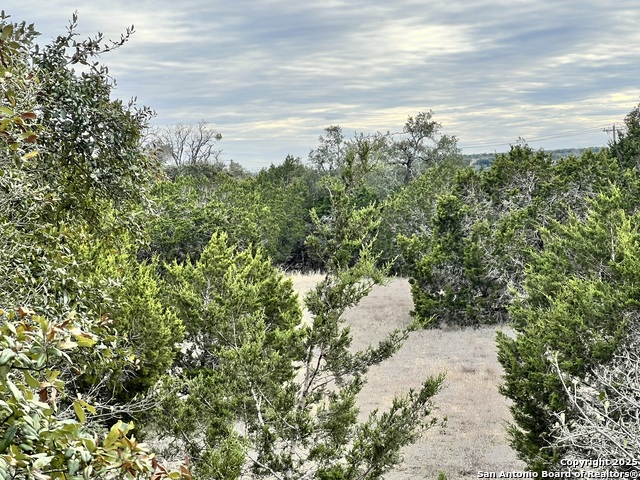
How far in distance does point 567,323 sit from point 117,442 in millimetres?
9438

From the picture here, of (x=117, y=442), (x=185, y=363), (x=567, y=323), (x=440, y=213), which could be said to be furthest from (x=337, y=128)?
(x=117, y=442)

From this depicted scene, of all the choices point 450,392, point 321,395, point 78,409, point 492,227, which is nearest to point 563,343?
point 321,395

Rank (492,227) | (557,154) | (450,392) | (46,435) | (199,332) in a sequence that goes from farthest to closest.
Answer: (557,154)
(492,227)
(450,392)
(199,332)
(46,435)

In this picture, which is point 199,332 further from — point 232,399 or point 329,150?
point 329,150

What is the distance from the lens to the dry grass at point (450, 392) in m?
13.3

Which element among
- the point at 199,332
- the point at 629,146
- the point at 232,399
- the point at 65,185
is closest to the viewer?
the point at 65,185

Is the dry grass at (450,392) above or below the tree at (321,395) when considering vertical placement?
below

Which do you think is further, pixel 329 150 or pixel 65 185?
pixel 329 150

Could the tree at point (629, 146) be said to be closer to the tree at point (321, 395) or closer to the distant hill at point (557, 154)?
the distant hill at point (557, 154)

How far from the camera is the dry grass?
13344 millimetres

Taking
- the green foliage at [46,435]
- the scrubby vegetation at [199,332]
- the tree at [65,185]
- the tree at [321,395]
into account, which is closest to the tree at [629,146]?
the scrubby vegetation at [199,332]

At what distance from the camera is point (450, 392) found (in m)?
17.8

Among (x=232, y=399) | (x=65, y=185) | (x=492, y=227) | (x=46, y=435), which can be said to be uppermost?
(x=65, y=185)

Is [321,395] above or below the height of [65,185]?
below
